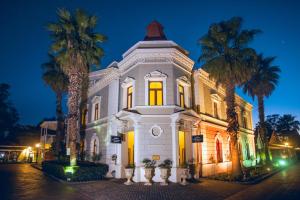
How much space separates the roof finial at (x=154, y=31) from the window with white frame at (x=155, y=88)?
16.1 ft

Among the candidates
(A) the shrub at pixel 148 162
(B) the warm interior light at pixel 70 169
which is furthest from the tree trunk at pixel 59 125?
(A) the shrub at pixel 148 162

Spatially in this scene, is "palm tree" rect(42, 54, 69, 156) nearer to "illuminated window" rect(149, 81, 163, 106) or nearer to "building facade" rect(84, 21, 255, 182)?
"building facade" rect(84, 21, 255, 182)

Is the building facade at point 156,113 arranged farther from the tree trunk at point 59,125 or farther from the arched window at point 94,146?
the tree trunk at point 59,125

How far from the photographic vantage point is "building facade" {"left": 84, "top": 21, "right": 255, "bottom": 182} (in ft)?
52.1

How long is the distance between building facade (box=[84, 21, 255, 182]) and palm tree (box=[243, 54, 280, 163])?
326 inches

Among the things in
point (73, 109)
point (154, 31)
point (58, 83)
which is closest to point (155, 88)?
point (154, 31)

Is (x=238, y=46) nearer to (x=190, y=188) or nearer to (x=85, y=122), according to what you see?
(x=190, y=188)

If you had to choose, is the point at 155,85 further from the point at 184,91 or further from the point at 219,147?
the point at 219,147

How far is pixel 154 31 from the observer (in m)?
20.4

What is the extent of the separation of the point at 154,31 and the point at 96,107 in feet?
33.0

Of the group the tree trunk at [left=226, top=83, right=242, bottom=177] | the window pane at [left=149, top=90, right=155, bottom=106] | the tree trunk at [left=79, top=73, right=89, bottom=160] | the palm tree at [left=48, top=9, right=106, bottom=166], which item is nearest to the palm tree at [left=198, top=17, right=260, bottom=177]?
the tree trunk at [left=226, top=83, right=242, bottom=177]

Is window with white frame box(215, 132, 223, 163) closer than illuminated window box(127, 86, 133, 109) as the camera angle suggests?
No

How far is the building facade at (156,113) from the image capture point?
15.9 metres

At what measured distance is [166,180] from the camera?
14586 mm
